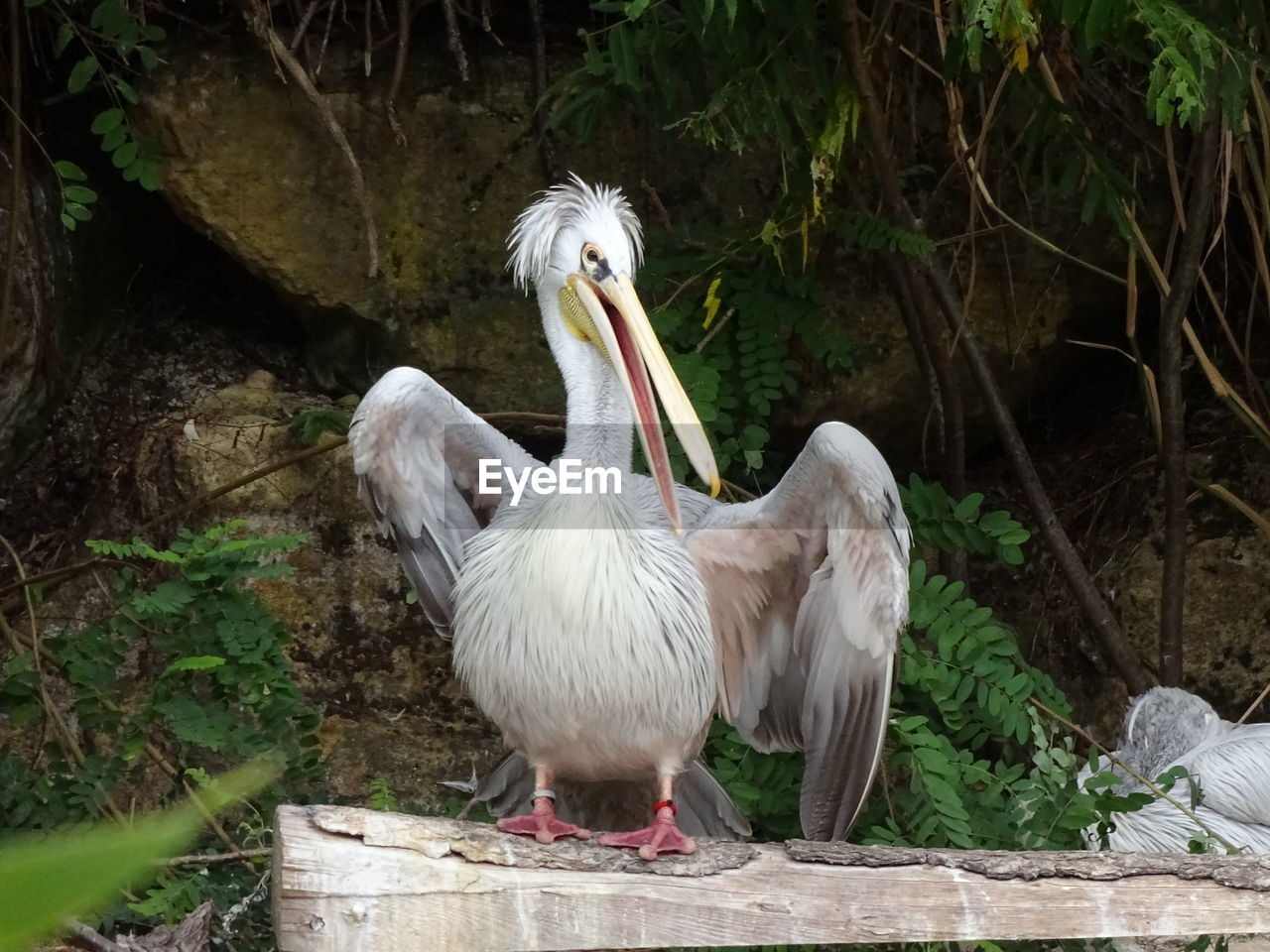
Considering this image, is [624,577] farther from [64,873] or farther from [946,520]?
[64,873]

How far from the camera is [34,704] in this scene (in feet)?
11.1

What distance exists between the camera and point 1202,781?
12.1ft

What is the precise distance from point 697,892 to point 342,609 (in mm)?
2059

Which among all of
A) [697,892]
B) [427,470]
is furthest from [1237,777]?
[427,470]

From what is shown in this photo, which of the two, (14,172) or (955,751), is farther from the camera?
(14,172)

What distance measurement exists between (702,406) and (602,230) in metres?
0.75

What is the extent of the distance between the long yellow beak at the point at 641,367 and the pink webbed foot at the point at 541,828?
633 millimetres

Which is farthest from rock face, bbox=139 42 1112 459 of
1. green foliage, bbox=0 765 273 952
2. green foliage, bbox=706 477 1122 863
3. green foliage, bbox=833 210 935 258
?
green foliage, bbox=0 765 273 952

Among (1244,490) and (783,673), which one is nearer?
(783,673)

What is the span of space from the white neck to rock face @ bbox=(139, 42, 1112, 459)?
1298 millimetres

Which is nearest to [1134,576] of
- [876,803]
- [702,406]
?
[876,803]

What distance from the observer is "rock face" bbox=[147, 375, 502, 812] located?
4184 millimetres

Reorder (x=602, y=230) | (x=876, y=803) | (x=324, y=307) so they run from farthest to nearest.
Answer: (x=324, y=307) < (x=876, y=803) < (x=602, y=230)

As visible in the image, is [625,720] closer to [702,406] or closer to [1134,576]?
[702,406]
